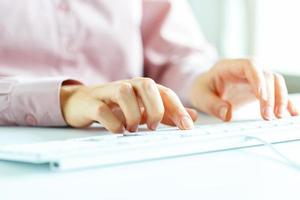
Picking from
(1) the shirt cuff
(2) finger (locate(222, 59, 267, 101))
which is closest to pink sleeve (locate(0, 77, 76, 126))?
(1) the shirt cuff

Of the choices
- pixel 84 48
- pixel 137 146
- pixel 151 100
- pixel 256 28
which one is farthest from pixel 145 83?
pixel 256 28

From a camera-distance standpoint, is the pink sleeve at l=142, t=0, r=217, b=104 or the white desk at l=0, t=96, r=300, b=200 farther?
the pink sleeve at l=142, t=0, r=217, b=104

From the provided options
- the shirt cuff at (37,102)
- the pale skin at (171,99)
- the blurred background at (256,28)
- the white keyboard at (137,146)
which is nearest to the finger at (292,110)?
the pale skin at (171,99)

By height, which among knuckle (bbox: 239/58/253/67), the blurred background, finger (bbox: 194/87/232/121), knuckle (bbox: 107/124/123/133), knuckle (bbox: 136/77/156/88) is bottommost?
the blurred background

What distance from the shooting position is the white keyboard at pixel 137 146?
464mm

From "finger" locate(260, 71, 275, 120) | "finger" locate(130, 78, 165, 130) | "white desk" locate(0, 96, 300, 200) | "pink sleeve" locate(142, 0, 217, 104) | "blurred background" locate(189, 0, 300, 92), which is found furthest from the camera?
"blurred background" locate(189, 0, 300, 92)

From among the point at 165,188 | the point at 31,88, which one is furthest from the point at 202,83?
the point at 165,188

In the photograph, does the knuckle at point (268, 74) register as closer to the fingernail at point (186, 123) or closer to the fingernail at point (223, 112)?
the fingernail at point (223, 112)

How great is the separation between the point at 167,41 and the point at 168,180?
0.74 m

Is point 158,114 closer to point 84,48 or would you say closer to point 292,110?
point 292,110

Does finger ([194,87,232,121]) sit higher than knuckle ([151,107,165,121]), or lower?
lower

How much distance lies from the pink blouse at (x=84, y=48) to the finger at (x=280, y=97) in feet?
0.78

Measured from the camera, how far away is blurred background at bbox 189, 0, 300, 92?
1.62 meters

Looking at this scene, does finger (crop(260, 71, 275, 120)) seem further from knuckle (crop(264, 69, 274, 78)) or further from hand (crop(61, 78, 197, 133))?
hand (crop(61, 78, 197, 133))
